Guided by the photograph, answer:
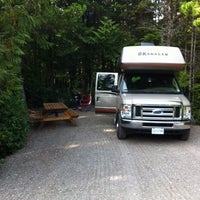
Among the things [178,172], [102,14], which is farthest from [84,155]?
[102,14]

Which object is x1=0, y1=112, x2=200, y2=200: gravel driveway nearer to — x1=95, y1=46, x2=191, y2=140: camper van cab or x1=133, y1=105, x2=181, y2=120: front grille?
x1=95, y1=46, x2=191, y2=140: camper van cab

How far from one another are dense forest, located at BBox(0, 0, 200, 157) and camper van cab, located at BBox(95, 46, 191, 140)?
2.90 m

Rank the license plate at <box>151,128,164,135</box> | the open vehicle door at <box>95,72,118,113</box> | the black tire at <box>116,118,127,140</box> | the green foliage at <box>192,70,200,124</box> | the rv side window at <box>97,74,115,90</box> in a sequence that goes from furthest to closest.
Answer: the rv side window at <box>97,74,115,90</box>, the open vehicle door at <box>95,72,118,113</box>, the green foliage at <box>192,70,200,124</box>, the black tire at <box>116,118,127,140</box>, the license plate at <box>151,128,164,135</box>

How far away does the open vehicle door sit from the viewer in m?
15.5

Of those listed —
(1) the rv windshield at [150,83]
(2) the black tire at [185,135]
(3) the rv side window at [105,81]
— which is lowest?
(2) the black tire at [185,135]

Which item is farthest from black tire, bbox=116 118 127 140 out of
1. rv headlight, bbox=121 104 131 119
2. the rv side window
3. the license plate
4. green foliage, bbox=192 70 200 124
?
the rv side window

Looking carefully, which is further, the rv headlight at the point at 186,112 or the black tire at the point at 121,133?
the black tire at the point at 121,133

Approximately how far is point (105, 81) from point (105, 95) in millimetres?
1066

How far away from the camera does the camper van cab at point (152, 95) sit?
9.40m

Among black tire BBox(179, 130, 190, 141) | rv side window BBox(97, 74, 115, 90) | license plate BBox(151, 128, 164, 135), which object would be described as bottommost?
black tire BBox(179, 130, 190, 141)

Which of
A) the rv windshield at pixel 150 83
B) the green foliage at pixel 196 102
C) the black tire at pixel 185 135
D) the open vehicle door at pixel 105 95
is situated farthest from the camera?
the open vehicle door at pixel 105 95

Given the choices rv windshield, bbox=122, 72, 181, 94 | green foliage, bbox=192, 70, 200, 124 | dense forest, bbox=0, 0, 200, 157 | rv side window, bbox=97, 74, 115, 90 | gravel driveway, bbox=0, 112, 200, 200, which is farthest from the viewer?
rv side window, bbox=97, 74, 115, 90

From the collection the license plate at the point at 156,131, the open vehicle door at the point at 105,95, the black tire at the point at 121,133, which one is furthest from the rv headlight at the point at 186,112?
the open vehicle door at the point at 105,95

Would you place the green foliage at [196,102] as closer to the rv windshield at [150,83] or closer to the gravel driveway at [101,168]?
the gravel driveway at [101,168]
